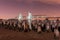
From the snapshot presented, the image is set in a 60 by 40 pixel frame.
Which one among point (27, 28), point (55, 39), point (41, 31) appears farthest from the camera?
point (27, 28)

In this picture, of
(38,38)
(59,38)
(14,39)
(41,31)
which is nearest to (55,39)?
(59,38)

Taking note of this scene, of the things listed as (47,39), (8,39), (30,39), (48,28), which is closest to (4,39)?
(8,39)

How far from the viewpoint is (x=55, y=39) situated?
1069 inches

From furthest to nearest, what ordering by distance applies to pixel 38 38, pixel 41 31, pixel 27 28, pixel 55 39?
pixel 27 28 → pixel 41 31 → pixel 38 38 → pixel 55 39

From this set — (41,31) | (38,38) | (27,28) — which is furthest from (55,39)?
(27,28)

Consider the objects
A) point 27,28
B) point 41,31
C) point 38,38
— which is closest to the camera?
point 38,38

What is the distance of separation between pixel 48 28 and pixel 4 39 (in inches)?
472

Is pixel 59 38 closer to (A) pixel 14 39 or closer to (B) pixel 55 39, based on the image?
(B) pixel 55 39

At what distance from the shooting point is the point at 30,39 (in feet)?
91.5

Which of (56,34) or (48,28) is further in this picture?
(48,28)

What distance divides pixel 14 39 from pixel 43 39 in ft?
10.5

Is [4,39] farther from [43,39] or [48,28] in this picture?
[48,28]

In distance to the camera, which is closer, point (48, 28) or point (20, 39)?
point (20, 39)

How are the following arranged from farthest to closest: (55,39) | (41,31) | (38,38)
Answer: (41,31), (38,38), (55,39)
